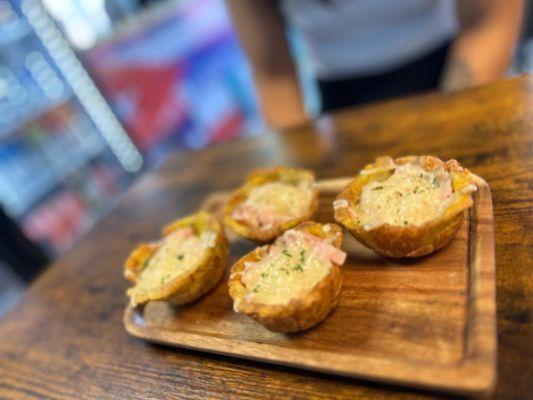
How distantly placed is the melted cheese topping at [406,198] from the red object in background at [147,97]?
148 inches

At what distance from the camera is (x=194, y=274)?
47.8 inches

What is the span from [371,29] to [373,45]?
10cm

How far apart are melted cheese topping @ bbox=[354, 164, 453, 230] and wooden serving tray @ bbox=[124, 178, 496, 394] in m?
0.12

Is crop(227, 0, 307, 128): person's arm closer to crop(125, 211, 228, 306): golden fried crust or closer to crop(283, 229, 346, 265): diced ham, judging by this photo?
crop(125, 211, 228, 306): golden fried crust

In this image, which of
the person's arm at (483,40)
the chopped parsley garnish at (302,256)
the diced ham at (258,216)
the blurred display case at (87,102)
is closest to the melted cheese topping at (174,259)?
the diced ham at (258,216)

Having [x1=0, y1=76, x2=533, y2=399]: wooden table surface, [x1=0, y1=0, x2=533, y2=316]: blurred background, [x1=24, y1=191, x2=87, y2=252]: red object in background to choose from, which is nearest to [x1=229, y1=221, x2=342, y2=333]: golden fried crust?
[x1=0, y1=76, x2=533, y2=399]: wooden table surface

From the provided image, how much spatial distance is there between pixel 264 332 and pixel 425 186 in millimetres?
630

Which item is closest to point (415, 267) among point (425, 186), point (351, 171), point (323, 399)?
point (425, 186)

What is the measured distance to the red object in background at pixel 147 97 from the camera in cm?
420

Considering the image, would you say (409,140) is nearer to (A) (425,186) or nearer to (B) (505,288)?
(A) (425,186)

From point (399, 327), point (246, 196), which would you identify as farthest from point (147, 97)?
point (399, 327)

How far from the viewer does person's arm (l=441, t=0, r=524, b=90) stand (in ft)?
6.87

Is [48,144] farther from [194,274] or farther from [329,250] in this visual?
[329,250]

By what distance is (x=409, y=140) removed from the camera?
1.65 metres
